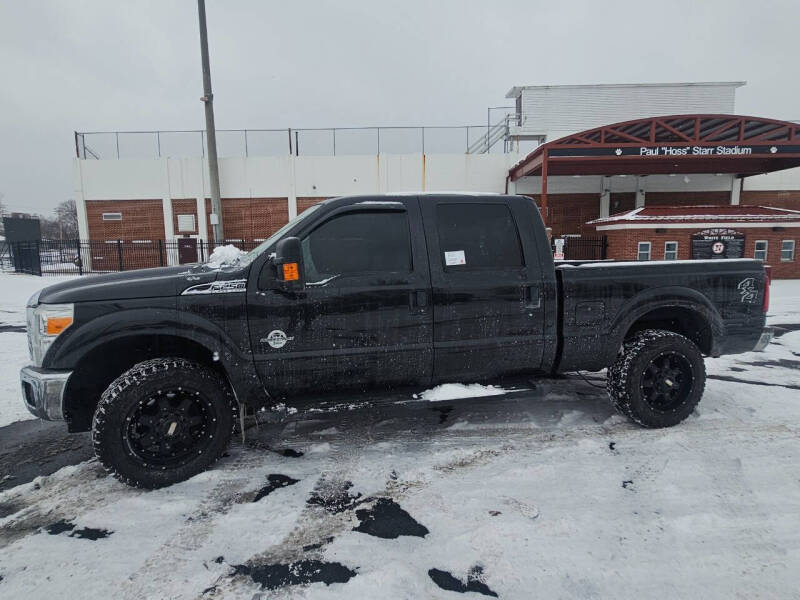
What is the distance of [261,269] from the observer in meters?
3.26

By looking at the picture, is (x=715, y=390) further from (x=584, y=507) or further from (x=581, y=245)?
(x=581, y=245)

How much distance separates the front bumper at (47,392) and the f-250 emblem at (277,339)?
1.29 m

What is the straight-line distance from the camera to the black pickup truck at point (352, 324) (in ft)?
10.1

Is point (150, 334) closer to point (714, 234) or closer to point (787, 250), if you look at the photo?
point (714, 234)

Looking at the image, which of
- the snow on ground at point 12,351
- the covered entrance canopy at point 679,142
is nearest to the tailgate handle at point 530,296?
the snow on ground at point 12,351

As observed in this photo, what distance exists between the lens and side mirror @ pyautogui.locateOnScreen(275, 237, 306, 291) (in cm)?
305

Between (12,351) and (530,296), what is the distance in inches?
299

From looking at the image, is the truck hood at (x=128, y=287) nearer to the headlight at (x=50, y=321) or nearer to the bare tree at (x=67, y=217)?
the headlight at (x=50, y=321)

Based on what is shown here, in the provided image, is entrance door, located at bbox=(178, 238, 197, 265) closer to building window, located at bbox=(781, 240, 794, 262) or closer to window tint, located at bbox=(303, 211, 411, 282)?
window tint, located at bbox=(303, 211, 411, 282)

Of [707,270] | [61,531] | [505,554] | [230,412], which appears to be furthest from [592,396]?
[61,531]

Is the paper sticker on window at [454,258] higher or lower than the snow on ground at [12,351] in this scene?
higher

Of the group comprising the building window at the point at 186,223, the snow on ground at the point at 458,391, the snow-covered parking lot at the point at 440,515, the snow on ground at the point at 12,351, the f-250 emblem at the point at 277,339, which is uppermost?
the building window at the point at 186,223

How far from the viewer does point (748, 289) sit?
4.23m

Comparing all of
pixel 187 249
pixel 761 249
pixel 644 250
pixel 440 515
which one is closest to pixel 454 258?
pixel 440 515
